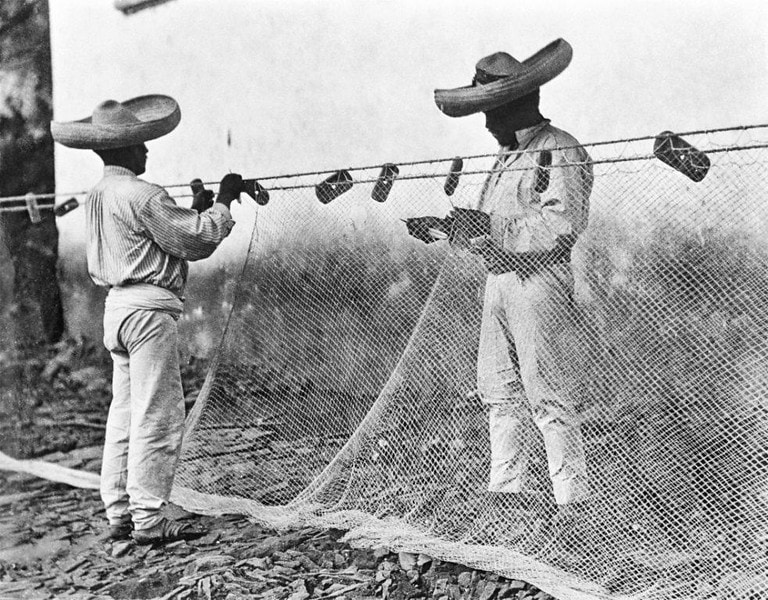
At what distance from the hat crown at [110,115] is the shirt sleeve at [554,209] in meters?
2.10

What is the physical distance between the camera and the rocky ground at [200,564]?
4.04 metres

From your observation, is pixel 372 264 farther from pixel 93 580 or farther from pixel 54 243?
pixel 54 243

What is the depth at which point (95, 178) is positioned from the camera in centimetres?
914

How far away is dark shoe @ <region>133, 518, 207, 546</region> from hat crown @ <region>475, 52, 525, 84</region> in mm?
2680

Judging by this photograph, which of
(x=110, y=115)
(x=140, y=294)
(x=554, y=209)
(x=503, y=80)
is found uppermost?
(x=503, y=80)

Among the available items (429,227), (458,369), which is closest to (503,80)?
(429,227)

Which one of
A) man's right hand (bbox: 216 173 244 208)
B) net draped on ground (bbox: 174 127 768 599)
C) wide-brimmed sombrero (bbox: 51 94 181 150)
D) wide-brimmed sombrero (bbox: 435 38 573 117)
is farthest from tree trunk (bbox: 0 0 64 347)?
wide-brimmed sombrero (bbox: 435 38 573 117)

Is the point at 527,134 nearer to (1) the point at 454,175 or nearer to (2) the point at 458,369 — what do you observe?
(1) the point at 454,175

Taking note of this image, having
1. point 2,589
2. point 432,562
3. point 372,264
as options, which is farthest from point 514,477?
point 2,589

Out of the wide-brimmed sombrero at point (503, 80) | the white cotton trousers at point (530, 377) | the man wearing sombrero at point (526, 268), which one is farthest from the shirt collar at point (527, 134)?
the white cotton trousers at point (530, 377)

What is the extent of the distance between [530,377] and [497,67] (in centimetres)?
146

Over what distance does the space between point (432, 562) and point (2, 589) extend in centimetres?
195

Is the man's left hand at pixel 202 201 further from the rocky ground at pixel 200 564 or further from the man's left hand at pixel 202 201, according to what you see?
the rocky ground at pixel 200 564

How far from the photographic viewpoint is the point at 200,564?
4.44 m
